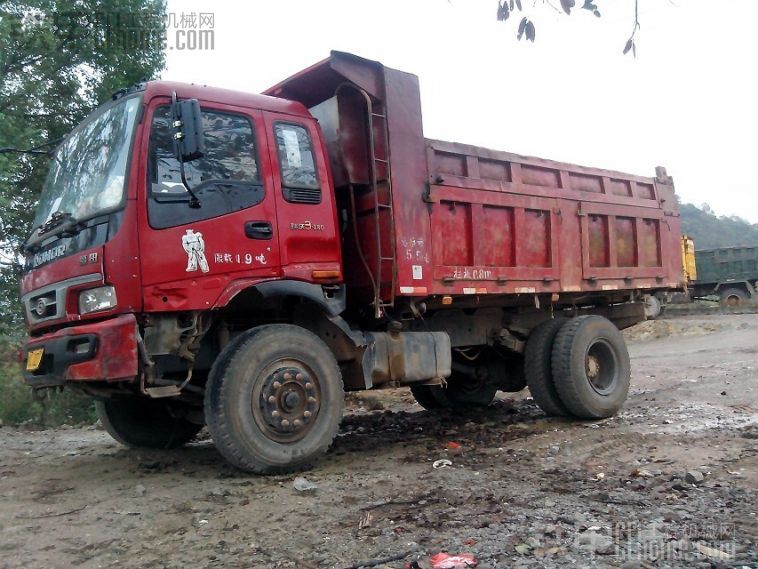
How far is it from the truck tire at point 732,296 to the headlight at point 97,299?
23795 mm

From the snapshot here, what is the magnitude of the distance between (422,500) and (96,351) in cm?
220

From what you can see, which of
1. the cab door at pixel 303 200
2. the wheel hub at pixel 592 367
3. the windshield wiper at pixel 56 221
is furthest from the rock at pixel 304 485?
the wheel hub at pixel 592 367

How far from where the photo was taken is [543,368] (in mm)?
7082

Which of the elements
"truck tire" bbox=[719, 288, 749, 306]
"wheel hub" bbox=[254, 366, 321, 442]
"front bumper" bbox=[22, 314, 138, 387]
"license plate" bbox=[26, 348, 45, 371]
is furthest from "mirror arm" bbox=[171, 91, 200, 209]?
"truck tire" bbox=[719, 288, 749, 306]

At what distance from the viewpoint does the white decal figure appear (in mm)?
4598

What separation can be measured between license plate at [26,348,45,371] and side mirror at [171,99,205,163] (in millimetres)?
1629

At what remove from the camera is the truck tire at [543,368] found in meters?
7.02

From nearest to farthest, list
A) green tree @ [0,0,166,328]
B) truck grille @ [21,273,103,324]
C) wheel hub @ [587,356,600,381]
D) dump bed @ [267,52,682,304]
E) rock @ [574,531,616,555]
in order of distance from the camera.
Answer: rock @ [574,531,616,555] < truck grille @ [21,273,103,324] < dump bed @ [267,52,682,304] < wheel hub @ [587,356,600,381] < green tree @ [0,0,166,328]

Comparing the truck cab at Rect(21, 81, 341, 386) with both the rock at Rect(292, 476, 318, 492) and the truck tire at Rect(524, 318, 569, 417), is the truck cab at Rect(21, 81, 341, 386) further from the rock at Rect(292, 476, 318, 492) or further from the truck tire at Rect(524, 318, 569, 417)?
the truck tire at Rect(524, 318, 569, 417)

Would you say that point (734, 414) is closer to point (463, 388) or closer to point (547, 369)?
point (547, 369)

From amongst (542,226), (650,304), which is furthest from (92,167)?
(650,304)

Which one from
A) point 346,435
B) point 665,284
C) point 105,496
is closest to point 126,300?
point 105,496

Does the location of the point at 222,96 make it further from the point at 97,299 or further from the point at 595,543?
the point at 595,543

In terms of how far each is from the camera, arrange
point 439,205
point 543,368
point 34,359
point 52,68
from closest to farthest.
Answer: point 34,359, point 439,205, point 543,368, point 52,68
